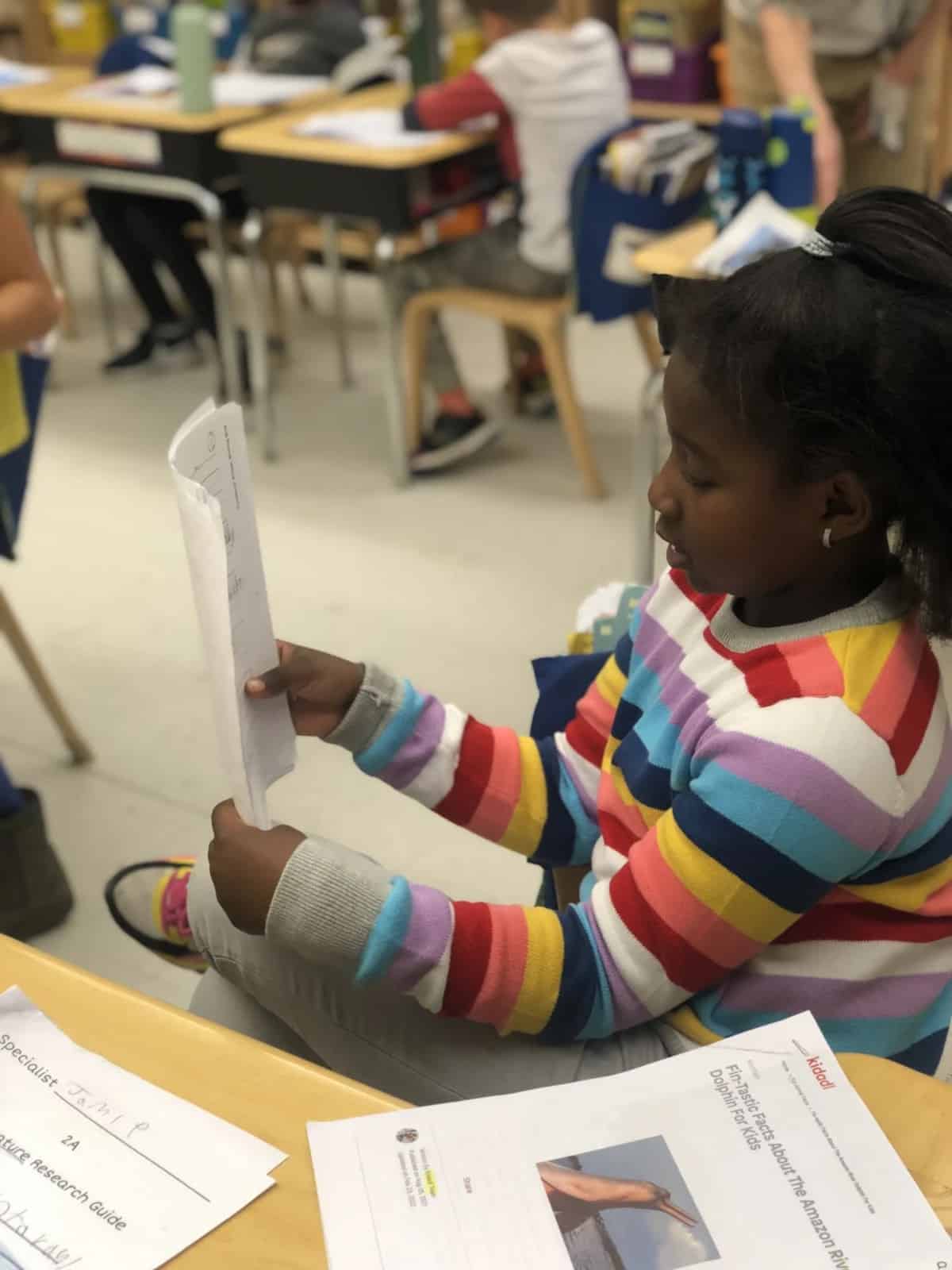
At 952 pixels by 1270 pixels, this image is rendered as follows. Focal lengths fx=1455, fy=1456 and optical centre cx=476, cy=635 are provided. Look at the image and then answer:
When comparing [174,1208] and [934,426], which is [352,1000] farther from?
[934,426]

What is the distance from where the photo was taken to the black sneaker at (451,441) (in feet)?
11.0

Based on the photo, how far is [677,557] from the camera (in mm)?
986

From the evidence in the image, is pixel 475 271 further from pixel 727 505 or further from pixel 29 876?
pixel 727 505

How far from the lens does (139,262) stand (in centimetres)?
397

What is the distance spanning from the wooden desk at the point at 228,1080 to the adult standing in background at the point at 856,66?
218cm

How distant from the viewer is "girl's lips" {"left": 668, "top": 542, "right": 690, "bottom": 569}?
38.5 inches

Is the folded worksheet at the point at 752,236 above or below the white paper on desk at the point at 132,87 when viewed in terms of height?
below

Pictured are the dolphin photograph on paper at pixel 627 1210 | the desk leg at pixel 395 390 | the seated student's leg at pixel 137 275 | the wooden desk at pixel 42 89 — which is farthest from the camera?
the seated student's leg at pixel 137 275

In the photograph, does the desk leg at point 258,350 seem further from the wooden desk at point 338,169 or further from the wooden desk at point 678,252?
the wooden desk at point 678,252

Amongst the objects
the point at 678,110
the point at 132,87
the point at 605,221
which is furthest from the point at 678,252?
the point at 678,110

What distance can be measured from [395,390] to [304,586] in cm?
60

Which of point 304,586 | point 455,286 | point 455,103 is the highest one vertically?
point 455,103

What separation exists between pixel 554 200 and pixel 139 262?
4.67ft

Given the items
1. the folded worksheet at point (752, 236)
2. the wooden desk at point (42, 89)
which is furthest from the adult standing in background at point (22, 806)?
the wooden desk at point (42, 89)
